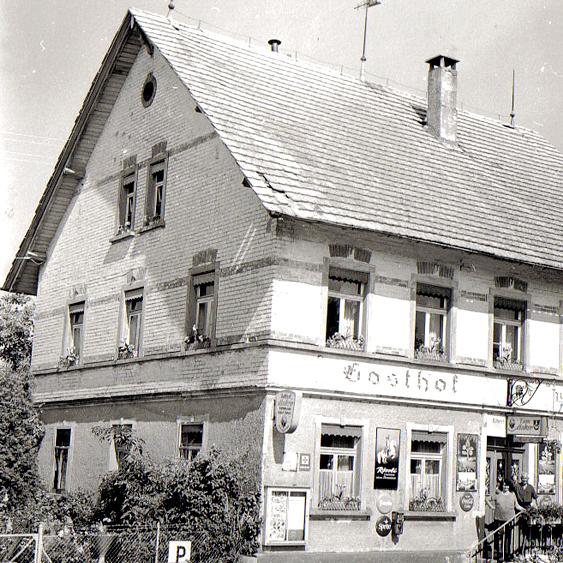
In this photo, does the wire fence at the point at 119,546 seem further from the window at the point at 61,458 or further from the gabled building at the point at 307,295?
the window at the point at 61,458

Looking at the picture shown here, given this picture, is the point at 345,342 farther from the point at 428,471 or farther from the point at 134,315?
the point at 134,315

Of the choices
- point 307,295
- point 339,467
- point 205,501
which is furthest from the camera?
point 339,467

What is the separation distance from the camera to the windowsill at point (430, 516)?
2222 cm

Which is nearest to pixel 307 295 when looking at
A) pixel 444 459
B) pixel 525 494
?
pixel 444 459

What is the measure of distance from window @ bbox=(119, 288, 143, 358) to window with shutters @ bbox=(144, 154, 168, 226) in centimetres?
179

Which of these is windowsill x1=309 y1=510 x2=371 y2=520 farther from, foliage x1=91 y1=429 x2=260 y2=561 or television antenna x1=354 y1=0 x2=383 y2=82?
television antenna x1=354 y1=0 x2=383 y2=82

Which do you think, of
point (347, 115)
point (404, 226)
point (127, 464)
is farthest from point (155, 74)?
point (127, 464)

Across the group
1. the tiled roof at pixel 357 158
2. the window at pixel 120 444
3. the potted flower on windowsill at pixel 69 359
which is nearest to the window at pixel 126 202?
the potted flower on windowsill at pixel 69 359

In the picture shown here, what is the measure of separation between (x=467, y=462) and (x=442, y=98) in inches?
403

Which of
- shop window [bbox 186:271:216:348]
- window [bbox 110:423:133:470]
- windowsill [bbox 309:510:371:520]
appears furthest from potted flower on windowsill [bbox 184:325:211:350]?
windowsill [bbox 309:510:371:520]

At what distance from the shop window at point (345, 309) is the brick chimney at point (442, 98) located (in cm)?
755

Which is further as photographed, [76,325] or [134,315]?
[76,325]

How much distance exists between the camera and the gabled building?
2120 cm

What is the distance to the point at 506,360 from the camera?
966 inches
